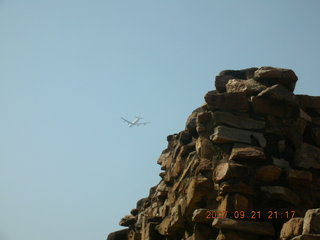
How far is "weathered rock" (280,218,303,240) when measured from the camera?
4090 mm

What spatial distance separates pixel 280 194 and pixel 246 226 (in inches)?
24.2

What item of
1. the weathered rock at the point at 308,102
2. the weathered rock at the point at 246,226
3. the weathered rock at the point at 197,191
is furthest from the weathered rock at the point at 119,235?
the weathered rock at the point at 308,102

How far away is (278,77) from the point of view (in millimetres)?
6016

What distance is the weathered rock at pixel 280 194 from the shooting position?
200 inches

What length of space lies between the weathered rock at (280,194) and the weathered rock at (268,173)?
0.11m

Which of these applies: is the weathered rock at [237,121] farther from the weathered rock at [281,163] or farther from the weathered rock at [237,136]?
the weathered rock at [281,163]

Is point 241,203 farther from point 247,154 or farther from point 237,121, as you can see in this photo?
point 237,121

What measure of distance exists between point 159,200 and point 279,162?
7.82ft

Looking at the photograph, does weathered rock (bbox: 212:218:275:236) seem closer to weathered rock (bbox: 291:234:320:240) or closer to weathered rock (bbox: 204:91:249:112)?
weathered rock (bbox: 291:234:320:240)

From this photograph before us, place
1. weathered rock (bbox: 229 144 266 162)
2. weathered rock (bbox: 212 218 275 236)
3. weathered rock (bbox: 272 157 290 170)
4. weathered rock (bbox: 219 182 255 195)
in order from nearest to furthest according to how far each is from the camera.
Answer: weathered rock (bbox: 212 218 275 236) → weathered rock (bbox: 219 182 255 195) → weathered rock (bbox: 229 144 266 162) → weathered rock (bbox: 272 157 290 170)

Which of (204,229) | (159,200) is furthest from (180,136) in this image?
(204,229)

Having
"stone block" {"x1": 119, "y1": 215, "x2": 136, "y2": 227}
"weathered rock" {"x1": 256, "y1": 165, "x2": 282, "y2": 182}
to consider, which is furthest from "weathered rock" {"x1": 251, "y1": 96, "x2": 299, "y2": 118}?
"stone block" {"x1": 119, "y1": 215, "x2": 136, "y2": 227}

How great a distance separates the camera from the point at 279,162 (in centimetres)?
549

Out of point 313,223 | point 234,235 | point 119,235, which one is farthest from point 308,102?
point 119,235
